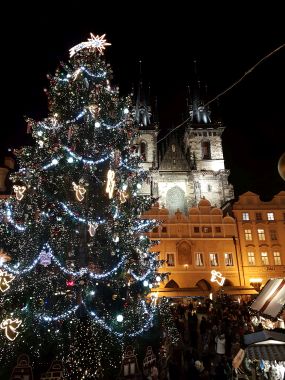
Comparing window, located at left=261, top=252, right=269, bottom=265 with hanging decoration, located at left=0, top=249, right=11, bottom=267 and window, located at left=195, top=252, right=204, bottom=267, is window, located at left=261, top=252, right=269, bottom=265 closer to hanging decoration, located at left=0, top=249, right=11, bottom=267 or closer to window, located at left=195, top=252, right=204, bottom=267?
window, located at left=195, top=252, right=204, bottom=267

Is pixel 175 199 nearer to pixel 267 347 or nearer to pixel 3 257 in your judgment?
pixel 3 257

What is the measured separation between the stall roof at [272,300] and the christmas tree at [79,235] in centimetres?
410

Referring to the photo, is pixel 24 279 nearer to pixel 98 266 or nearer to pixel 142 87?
pixel 98 266

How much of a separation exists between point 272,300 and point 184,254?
22.5 metres

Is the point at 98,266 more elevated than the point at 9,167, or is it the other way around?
the point at 9,167

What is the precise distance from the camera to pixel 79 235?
13.1 m

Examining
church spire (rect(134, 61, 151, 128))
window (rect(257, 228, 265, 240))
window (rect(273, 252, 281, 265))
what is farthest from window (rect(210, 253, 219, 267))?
church spire (rect(134, 61, 151, 128))

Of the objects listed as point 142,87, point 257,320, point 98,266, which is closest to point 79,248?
point 98,266

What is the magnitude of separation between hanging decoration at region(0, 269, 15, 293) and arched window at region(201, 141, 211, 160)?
142 ft

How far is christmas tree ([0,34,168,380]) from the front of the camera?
439 inches

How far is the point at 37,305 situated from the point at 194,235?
80.4 feet

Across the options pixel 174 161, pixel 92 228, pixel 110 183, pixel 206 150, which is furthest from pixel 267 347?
pixel 206 150

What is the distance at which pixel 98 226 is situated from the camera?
13.5 meters

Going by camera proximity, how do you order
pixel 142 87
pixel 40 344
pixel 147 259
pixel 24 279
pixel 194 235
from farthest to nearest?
pixel 142 87 → pixel 194 235 → pixel 147 259 → pixel 24 279 → pixel 40 344
